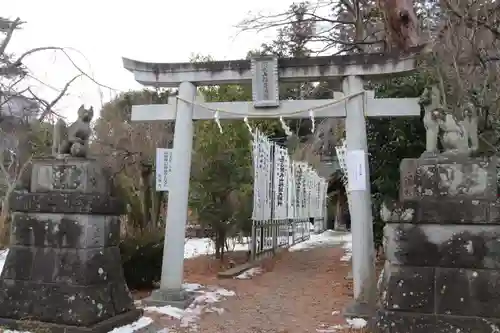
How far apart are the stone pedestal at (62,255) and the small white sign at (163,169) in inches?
96.5

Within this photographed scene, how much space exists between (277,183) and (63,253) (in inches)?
368

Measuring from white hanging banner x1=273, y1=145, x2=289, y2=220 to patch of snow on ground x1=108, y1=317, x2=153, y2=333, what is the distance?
8.22 meters

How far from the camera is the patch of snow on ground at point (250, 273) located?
1120 cm

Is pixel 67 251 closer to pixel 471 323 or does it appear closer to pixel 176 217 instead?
pixel 176 217

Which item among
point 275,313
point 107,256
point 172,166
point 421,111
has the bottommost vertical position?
point 275,313

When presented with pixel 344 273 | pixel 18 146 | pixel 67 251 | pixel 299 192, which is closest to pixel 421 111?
pixel 344 273

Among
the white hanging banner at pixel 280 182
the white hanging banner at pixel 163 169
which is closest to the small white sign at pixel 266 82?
the white hanging banner at pixel 163 169

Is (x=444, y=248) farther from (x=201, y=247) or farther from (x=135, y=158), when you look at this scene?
(x=201, y=247)

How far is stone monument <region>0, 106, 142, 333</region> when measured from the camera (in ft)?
19.4

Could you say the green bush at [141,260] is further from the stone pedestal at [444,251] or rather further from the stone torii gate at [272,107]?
the stone pedestal at [444,251]

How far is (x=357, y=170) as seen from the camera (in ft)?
25.8

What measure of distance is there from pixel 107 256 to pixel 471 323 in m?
4.35

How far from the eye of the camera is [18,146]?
16484mm

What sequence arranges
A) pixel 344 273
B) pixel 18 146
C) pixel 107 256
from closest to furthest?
pixel 107 256
pixel 344 273
pixel 18 146
